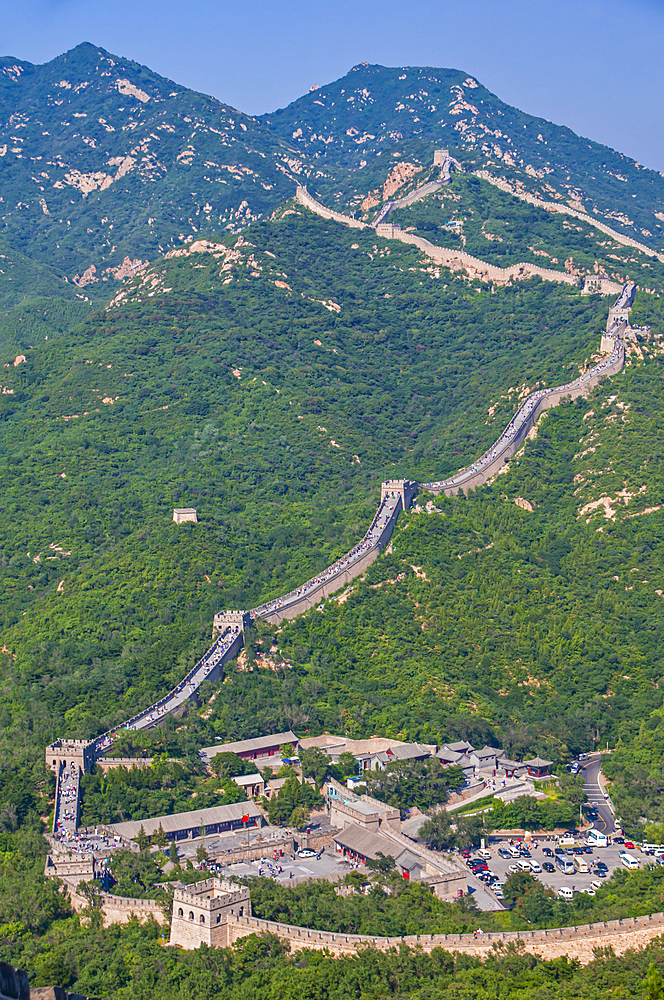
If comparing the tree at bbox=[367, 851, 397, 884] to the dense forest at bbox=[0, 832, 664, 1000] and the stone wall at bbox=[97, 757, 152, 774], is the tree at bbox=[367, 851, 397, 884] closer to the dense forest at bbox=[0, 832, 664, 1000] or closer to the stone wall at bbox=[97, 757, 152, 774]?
the dense forest at bbox=[0, 832, 664, 1000]

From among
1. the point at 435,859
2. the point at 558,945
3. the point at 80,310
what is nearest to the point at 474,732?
the point at 435,859

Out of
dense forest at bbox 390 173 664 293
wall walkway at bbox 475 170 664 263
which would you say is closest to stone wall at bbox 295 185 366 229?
dense forest at bbox 390 173 664 293

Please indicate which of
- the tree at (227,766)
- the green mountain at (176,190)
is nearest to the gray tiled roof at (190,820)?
the tree at (227,766)

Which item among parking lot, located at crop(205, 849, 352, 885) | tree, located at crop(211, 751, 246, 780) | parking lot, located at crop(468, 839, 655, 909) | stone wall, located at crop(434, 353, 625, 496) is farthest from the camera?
stone wall, located at crop(434, 353, 625, 496)

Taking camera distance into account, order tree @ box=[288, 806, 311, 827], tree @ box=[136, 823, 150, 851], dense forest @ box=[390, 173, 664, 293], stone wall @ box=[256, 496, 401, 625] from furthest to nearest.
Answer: dense forest @ box=[390, 173, 664, 293] → stone wall @ box=[256, 496, 401, 625] → tree @ box=[288, 806, 311, 827] → tree @ box=[136, 823, 150, 851]

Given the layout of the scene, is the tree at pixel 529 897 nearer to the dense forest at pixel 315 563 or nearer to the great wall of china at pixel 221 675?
the dense forest at pixel 315 563

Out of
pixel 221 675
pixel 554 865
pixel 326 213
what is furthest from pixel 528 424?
pixel 326 213
